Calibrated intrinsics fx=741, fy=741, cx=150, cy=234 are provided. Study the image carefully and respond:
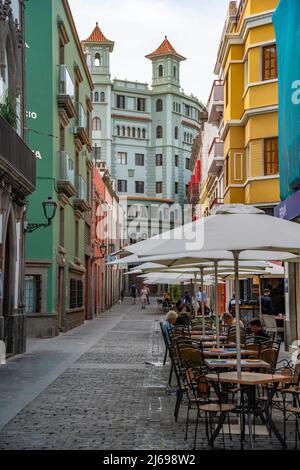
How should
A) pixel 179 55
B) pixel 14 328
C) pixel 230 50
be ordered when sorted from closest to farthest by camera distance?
pixel 14 328 → pixel 230 50 → pixel 179 55

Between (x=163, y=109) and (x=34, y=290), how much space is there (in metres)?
68.7

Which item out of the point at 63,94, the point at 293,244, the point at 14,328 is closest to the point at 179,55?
the point at 63,94

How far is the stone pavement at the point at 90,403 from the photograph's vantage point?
28.1 ft

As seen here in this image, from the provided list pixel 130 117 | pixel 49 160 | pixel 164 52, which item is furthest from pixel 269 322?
pixel 164 52

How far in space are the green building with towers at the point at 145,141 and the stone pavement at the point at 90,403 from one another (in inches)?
2725

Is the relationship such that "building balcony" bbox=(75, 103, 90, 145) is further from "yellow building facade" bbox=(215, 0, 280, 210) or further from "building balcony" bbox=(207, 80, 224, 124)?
"yellow building facade" bbox=(215, 0, 280, 210)

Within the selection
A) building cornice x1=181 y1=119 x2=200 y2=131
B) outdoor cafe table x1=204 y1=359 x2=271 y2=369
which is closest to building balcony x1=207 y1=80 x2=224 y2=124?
outdoor cafe table x1=204 y1=359 x2=271 y2=369

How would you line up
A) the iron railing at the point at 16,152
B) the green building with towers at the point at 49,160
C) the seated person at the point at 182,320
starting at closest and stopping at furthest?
the iron railing at the point at 16,152, the seated person at the point at 182,320, the green building with towers at the point at 49,160

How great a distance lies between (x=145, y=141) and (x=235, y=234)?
8510 centimetres

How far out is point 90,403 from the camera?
37.7 ft

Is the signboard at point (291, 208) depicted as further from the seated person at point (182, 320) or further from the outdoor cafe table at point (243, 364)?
the outdoor cafe table at point (243, 364)

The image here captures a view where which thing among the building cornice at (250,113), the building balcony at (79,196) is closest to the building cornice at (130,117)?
the building balcony at (79,196)

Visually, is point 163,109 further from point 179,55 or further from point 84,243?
point 84,243

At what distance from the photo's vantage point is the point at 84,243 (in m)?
38.9
